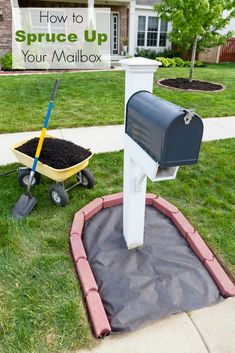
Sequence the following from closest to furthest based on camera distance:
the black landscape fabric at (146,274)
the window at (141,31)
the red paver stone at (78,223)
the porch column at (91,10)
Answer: the black landscape fabric at (146,274), the red paver stone at (78,223), the porch column at (91,10), the window at (141,31)

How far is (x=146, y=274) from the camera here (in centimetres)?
246

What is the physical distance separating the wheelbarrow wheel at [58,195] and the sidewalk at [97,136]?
1336mm


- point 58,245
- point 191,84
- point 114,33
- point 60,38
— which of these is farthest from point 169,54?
point 58,245

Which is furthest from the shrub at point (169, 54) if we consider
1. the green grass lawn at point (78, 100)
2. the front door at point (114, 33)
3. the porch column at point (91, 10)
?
the green grass lawn at point (78, 100)

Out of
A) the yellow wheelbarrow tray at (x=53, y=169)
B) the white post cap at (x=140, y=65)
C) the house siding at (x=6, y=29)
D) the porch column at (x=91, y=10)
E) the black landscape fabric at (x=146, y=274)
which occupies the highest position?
the porch column at (x=91, y=10)

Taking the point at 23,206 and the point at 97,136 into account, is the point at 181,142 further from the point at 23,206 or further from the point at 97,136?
the point at 97,136

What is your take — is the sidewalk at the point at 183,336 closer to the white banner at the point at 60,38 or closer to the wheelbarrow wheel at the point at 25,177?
the wheelbarrow wheel at the point at 25,177

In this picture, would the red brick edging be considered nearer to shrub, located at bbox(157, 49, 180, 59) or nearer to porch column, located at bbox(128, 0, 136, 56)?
porch column, located at bbox(128, 0, 136, 56)

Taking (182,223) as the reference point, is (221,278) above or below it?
below

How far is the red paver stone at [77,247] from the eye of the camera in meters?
2.53

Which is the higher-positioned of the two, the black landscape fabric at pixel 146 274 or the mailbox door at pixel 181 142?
the mailbox door at pixel 181 142

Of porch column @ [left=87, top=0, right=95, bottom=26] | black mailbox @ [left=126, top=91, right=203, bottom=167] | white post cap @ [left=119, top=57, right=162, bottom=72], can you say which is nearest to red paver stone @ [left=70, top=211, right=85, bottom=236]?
black mailbox @ [left=126, top=91, right=203, bottom=167]

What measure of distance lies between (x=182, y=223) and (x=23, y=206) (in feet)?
5.41

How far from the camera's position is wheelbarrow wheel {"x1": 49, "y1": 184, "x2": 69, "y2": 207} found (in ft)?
10.4
